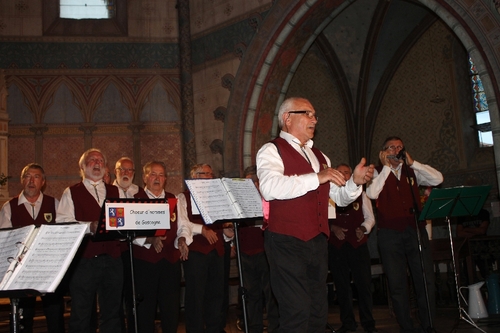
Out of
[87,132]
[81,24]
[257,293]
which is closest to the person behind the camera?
[257,293]

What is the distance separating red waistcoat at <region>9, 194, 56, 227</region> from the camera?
5.90 meters

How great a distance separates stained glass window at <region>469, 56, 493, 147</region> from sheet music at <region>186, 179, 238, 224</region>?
1036cm

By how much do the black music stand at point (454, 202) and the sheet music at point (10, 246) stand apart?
12.8 ft

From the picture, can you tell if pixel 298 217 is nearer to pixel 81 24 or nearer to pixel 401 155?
pixel 401 155

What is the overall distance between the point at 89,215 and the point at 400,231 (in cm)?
303

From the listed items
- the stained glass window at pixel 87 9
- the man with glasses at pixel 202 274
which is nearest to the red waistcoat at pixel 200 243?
the man with glasses at pixel 202 274

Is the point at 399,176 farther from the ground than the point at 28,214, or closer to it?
farther from the ground

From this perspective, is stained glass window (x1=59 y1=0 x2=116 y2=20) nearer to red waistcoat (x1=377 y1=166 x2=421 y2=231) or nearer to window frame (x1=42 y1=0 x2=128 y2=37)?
window frame (x1=42 y1=0 x2=128 y2=37)

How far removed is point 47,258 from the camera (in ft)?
10.1

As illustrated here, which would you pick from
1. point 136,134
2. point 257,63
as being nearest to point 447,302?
point 257,63

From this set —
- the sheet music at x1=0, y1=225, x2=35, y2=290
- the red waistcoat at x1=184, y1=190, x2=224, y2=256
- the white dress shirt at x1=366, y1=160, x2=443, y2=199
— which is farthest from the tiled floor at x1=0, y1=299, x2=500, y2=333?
the sheet music at x1=0, y1=225, x2=35, y2=290

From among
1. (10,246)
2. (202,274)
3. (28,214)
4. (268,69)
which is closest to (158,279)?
(202,274)

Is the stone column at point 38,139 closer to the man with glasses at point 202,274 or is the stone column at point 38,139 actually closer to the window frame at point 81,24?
the window frame at point 81,24

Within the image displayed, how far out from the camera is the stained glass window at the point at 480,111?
13.3m
